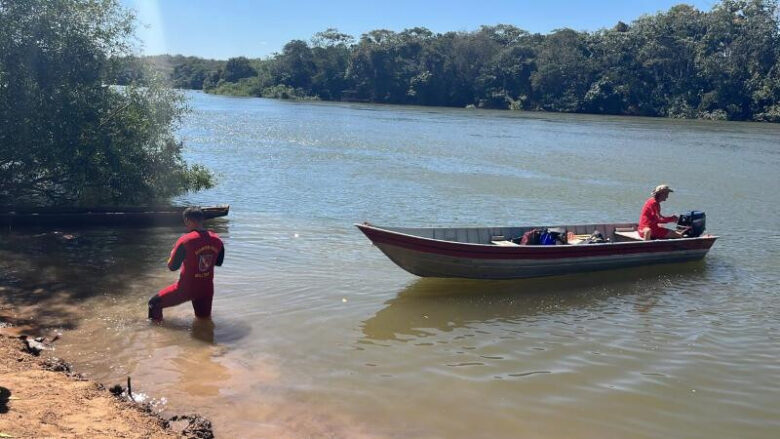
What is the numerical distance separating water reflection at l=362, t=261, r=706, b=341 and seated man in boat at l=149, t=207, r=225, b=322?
2.40m

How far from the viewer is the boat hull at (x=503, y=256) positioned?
11.5m

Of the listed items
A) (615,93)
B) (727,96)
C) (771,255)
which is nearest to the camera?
(771,255)

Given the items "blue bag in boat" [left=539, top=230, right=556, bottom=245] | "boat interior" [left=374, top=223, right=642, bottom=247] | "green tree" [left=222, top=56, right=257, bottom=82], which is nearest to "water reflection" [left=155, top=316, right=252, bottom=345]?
"boat interior" [left=374, top=223, right=642, bottom=247]

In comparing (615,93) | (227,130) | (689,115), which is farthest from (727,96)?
(227,130)

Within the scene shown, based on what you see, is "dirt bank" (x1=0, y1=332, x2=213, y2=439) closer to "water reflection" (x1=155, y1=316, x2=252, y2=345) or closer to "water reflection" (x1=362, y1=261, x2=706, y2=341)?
"water reflection" (x1=155, y1=316, x2=252, y2=345)

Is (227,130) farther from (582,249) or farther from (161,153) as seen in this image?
(582,249)

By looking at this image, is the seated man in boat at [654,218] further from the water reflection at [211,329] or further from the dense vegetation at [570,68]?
the dense vegetation at [570,68]

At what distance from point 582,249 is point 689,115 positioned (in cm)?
7621

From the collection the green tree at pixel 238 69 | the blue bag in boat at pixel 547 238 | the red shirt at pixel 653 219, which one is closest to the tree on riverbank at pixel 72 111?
the blue bag in boat at pixel 547 238

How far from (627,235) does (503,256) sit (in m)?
Answer: 4.30

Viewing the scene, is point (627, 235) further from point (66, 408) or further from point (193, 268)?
point (66, 408)

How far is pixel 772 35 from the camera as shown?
80.5 metres

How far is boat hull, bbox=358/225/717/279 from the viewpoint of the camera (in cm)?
1154

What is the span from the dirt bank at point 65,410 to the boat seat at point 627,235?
11.0 m
